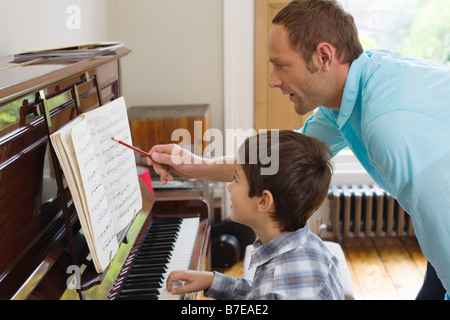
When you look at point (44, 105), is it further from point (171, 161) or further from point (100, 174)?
point (171, 161)

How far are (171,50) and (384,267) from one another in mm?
2019

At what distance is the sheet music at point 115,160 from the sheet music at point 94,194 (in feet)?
0.34

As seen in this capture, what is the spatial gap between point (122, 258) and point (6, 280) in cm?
53

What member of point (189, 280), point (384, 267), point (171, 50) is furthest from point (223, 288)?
point (171, 50)

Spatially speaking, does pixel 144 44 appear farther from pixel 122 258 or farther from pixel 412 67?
pixel 412 67

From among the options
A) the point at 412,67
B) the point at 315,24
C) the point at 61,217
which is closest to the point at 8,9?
the point at 61,217

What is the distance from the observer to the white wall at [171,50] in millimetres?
3434

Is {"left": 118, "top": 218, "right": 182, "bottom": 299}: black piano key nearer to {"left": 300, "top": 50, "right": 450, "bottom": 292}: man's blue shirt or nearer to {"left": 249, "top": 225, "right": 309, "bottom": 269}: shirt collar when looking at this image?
{"left": 249, "top": 225, "right": 309, "bottom": 269}: shirt collar

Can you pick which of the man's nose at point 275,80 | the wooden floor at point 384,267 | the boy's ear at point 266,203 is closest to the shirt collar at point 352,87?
the man's nose at point 275,80

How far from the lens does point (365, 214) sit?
3.67 m

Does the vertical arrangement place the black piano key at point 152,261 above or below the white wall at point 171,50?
below

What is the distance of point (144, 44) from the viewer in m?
3.48

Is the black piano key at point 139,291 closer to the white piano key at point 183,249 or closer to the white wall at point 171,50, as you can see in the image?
the white piano key at point 183,249
